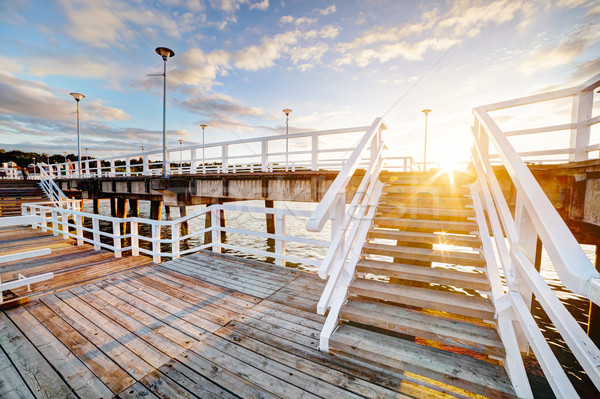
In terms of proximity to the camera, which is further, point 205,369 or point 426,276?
point 426,276

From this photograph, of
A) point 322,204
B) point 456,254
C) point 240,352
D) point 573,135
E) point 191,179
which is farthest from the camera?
point 191,179

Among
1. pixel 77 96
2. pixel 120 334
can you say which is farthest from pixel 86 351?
pixel 77 96

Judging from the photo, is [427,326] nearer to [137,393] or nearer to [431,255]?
[431,255]

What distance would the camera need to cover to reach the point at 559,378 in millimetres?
1741

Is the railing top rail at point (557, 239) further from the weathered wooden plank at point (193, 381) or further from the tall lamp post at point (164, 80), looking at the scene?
the tall lamp post at point (164, 80)

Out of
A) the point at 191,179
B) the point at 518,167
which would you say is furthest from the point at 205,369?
the point at 191,179

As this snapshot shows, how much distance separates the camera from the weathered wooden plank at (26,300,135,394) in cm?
235

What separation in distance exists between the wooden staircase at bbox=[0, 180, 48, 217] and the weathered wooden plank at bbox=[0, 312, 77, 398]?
13593 millimetres

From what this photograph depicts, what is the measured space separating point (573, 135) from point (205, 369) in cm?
559

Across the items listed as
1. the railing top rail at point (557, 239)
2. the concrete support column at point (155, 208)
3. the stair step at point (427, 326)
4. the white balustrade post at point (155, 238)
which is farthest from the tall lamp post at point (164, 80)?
the railing top rail at point (557, 239)

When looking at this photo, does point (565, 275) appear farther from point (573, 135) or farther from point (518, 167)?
point (573, 135)

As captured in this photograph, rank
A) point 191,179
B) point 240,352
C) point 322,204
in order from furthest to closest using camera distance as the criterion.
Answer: point 191,179 → point 240,352 → point 322,204

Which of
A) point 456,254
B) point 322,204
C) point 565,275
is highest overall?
point 322,204

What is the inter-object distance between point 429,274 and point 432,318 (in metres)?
0.51
